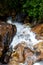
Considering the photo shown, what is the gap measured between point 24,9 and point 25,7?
0.12m

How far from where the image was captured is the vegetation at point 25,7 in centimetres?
947

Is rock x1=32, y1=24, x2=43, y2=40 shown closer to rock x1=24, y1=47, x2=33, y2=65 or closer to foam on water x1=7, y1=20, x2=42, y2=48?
foam on water x1=7, y1=20, x2=42, y2=48

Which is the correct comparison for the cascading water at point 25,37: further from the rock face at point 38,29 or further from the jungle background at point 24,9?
the jungle background at point 24,9

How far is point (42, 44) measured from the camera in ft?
25.9

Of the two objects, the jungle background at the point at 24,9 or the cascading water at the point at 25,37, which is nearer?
the cascading water at the point at 25,37

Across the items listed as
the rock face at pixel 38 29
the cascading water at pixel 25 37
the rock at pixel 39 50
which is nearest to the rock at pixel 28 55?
the rock at pixel 39 50

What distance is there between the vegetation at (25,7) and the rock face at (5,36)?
1528 mm

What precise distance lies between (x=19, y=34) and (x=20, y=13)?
5.70 feet

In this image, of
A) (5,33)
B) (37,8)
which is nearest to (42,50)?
(5,33)

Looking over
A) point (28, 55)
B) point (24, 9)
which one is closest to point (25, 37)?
point (28, 55)

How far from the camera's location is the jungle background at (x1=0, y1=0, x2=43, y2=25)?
373 inches

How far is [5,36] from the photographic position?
7547 millimetres

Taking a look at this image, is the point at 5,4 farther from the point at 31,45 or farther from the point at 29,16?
the point at 31,45

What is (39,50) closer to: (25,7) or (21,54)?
(21,54)
